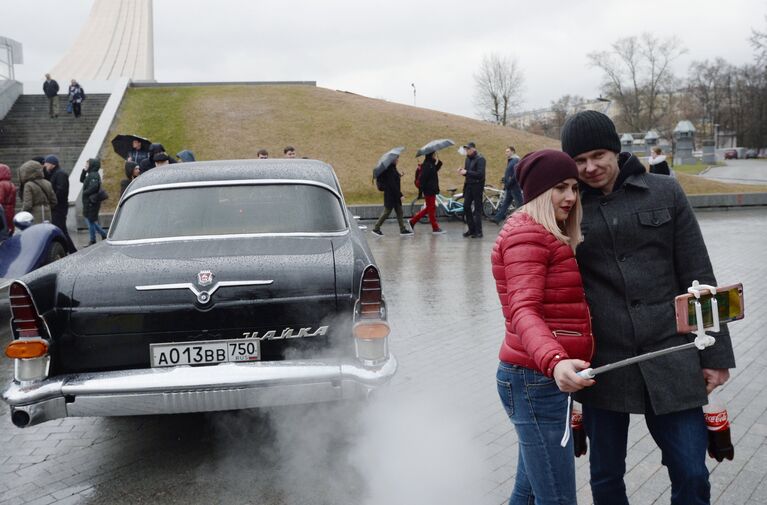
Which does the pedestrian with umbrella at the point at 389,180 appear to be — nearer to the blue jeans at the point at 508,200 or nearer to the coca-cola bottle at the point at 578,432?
the blue jeans at the point at 508,200

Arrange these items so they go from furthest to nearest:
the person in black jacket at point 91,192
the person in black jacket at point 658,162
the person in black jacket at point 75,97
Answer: the person in black jacket at point 75,97 < the person in black jacket at point 658,162 < the person in black jacket at point 91,192

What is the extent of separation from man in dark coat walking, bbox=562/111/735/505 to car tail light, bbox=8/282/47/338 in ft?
9.81

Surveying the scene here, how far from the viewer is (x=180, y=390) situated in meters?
3.93

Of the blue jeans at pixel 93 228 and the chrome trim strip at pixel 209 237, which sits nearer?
the chrome trim strip at pixel 209 237

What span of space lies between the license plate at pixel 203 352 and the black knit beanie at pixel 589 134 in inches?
89.5

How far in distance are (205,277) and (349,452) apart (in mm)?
1367

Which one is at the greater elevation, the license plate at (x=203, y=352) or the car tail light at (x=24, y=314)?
the car tail light at (x=24, y=314)

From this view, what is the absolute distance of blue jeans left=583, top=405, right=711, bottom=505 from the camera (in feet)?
8.32

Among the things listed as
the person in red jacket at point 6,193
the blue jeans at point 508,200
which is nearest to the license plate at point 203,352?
the person in red jacket at point 6,193

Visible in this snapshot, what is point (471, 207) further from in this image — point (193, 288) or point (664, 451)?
point (664, 451)

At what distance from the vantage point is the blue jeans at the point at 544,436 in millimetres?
2396

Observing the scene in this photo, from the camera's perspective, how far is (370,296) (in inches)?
167

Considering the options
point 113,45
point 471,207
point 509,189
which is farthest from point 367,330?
point 113,45

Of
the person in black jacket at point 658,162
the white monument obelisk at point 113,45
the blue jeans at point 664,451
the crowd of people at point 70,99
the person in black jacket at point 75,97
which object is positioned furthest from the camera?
the white monument obelisk at point 113,45
